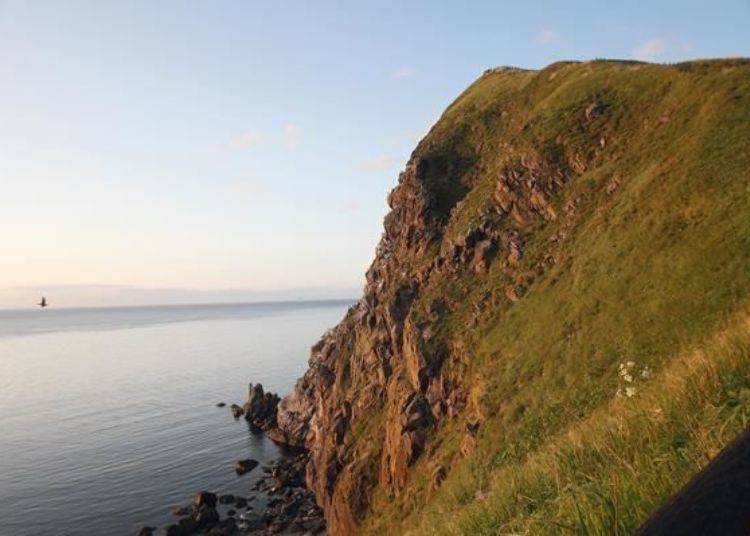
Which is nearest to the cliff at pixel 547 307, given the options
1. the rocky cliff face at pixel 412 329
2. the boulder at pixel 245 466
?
the rocky cliff face at pixel 412 329

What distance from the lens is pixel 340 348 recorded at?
201 feet

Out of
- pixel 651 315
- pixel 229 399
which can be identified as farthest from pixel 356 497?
pixel 229 399

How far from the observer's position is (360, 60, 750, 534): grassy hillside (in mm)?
7234

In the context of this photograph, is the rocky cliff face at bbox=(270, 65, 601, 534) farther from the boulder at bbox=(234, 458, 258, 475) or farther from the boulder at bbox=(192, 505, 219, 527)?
the boulder at bbox=(234, 458, 258, 475)

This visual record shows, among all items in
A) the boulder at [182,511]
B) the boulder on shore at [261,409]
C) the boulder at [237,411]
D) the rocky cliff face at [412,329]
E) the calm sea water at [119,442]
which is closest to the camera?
the rocky cliff face at [412,329]

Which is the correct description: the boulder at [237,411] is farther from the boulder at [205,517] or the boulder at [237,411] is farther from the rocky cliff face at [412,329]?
the boulder at [205,517]

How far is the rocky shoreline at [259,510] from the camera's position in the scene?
51.5 metres

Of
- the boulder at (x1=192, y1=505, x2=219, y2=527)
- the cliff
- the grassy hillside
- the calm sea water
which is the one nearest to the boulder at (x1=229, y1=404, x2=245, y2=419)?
the calm sea water

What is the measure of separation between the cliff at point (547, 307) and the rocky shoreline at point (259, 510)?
2952mm

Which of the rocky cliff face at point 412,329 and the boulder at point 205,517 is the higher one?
the rocky cliff face at point 412,329

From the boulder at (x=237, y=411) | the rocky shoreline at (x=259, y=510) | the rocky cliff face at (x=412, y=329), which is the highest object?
the rocky cliff face at (x=412, y=329)

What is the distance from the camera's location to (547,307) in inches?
1503

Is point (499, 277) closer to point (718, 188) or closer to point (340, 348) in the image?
point (718, 188)

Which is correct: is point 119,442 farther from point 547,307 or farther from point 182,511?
point 547,307
